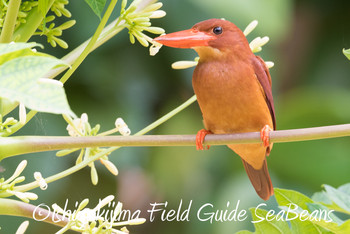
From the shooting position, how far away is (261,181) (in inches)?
45.5

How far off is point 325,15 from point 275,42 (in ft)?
1.23

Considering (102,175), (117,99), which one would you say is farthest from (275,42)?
(102,175)

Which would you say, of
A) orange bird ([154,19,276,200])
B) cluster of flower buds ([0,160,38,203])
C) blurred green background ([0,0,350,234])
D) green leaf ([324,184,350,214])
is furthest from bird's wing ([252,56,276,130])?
blurred green background ([0,0,350,234])

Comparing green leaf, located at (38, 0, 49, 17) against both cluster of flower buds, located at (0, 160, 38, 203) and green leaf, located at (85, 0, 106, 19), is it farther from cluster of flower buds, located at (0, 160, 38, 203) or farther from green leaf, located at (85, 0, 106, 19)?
cluster of flower buds, located at (0, 160, 38, 203)

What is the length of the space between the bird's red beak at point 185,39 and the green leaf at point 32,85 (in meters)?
0.24

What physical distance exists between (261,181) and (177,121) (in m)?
1.10

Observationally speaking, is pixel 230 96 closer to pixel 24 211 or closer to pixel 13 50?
pixel 24 211

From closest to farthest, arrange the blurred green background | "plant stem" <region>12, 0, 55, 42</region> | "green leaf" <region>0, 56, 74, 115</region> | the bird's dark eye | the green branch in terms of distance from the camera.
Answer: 1. "green leaf" <region>0, 56, 74, 115</region>
2. the green branch
3. "plant stem" <region>12, 0, 55, 42</region>
4. the bird's dark eye
5. the blurred green background

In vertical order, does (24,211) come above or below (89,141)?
below

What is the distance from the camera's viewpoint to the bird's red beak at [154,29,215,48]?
0.68m

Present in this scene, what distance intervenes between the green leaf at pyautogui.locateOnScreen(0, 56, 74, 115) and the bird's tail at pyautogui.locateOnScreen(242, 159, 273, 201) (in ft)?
2.55

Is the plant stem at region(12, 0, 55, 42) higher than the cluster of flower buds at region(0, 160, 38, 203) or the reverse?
higher

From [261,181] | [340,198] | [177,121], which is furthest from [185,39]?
[177,121]

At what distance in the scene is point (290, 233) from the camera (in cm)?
84
